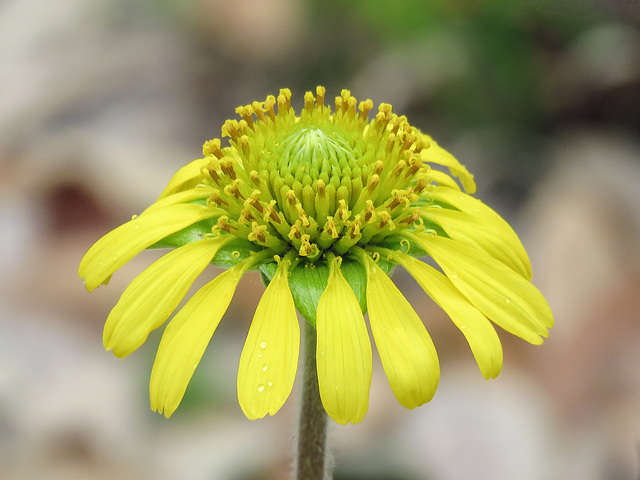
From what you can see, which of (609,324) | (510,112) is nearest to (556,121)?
(510,112)

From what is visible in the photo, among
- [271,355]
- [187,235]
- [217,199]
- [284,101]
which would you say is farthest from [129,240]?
[284,101]

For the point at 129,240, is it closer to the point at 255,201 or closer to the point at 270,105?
the point at 255,201

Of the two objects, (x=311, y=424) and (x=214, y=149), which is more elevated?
(x=214, y=149)

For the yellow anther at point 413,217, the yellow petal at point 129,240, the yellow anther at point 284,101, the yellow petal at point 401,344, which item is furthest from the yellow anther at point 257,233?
the yellow anther at point 284,101

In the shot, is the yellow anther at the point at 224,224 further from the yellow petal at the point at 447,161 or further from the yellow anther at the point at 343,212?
the yellow petal at the point at 447,161

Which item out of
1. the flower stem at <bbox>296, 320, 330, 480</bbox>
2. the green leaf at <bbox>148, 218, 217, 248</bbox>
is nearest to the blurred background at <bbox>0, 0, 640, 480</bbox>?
the flower stem at <bbox>296, 320, 330, 480</bbox>

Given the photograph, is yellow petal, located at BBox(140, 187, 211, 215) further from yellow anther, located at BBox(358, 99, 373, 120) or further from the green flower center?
yellow anther, located at BBox(358, 99, 373, 120)
